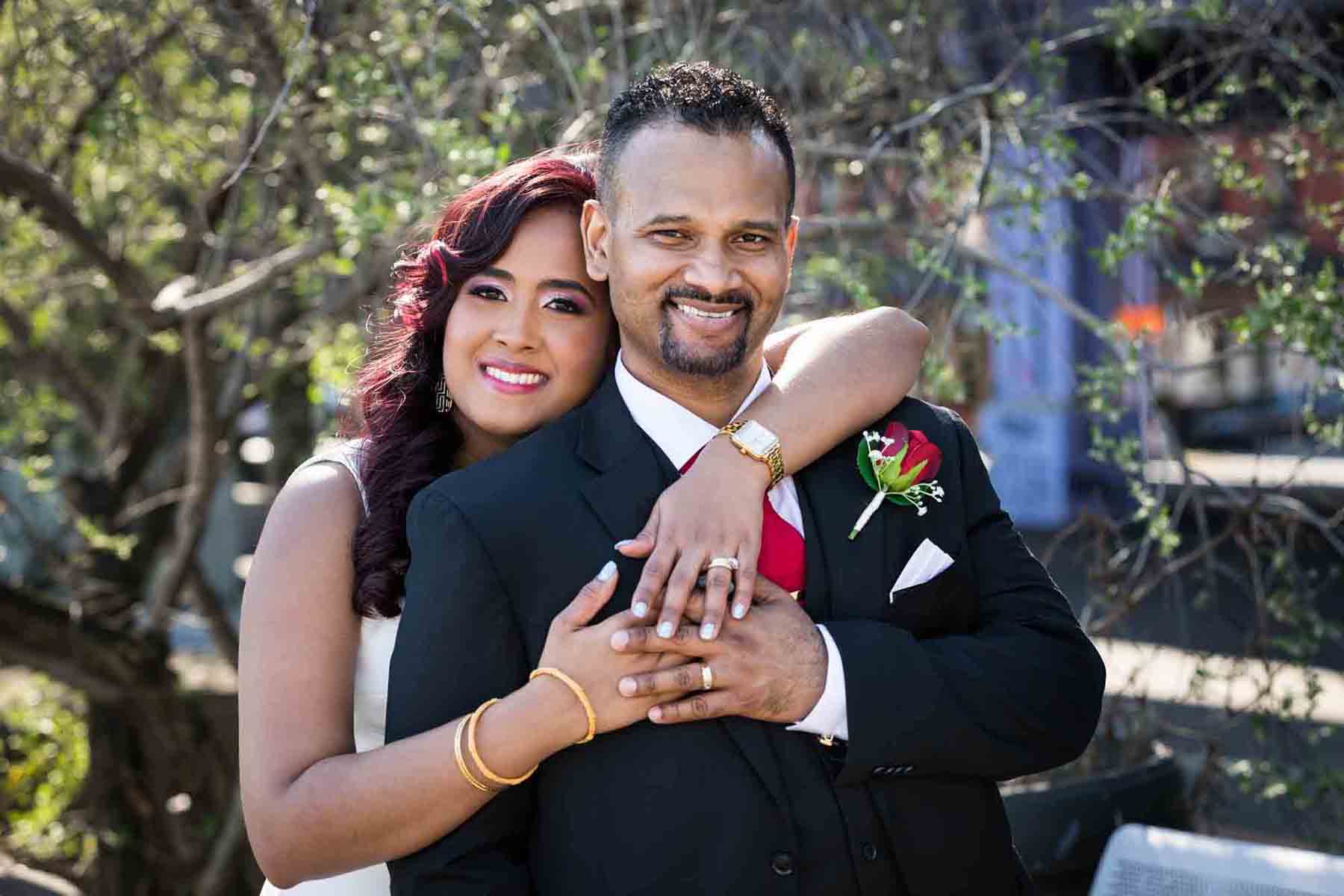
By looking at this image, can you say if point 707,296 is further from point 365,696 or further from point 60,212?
point 60,212

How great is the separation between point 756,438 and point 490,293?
0.69 metres

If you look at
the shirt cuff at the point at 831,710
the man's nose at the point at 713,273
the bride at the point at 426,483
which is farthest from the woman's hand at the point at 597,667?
the man's nose at the point at 713,273

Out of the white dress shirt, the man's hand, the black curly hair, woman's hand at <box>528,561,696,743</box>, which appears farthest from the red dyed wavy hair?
the man's hand

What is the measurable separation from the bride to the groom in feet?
0.21

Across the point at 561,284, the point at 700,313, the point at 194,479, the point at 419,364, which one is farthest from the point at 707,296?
the point at 194,479

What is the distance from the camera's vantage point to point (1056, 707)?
89.8 inches

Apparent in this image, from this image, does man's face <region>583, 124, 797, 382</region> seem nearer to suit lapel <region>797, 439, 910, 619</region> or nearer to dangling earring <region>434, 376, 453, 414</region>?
suit lapel <region>797, 439, 910, 619</region>

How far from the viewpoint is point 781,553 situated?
2.31 metres

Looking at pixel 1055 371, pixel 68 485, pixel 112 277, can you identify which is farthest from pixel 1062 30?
pixel 1055 371

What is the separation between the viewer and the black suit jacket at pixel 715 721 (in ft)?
6.84

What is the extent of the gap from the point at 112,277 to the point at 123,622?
1.49 metres

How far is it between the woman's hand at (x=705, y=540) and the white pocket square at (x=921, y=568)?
26 centimetres

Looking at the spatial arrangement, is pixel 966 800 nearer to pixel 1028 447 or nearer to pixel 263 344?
pixel 263 344

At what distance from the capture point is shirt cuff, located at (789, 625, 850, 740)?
2125 mm
